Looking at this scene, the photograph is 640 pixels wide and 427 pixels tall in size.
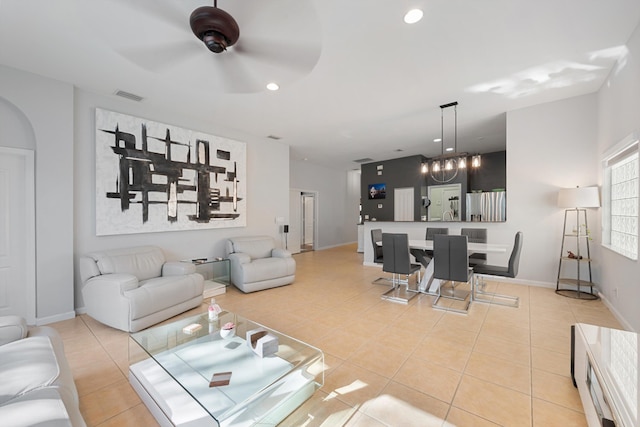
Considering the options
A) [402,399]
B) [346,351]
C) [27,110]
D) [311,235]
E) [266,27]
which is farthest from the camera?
[311,235]

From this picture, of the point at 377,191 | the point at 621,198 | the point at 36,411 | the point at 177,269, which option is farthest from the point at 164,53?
the point at 377,191

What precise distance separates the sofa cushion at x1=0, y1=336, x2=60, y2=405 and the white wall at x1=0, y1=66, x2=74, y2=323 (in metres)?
2.10

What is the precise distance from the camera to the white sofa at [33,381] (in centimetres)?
105

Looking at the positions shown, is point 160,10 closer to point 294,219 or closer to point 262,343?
point 262,343

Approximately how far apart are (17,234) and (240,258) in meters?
2.63

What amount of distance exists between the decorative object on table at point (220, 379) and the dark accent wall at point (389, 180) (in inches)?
286

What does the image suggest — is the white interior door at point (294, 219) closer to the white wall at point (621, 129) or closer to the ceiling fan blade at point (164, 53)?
the white wall at point (621, 129)

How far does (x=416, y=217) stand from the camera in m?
7.97

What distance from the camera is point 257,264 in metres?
4.29

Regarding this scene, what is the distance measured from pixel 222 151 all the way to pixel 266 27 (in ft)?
13.2

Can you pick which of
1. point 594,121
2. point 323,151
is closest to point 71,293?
point 323,151

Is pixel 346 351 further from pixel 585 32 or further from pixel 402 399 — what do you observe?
pixel 585 32

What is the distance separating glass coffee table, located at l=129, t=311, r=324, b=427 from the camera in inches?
59.3

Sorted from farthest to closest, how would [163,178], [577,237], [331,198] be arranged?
[331,198], [163,178], [577,237]
